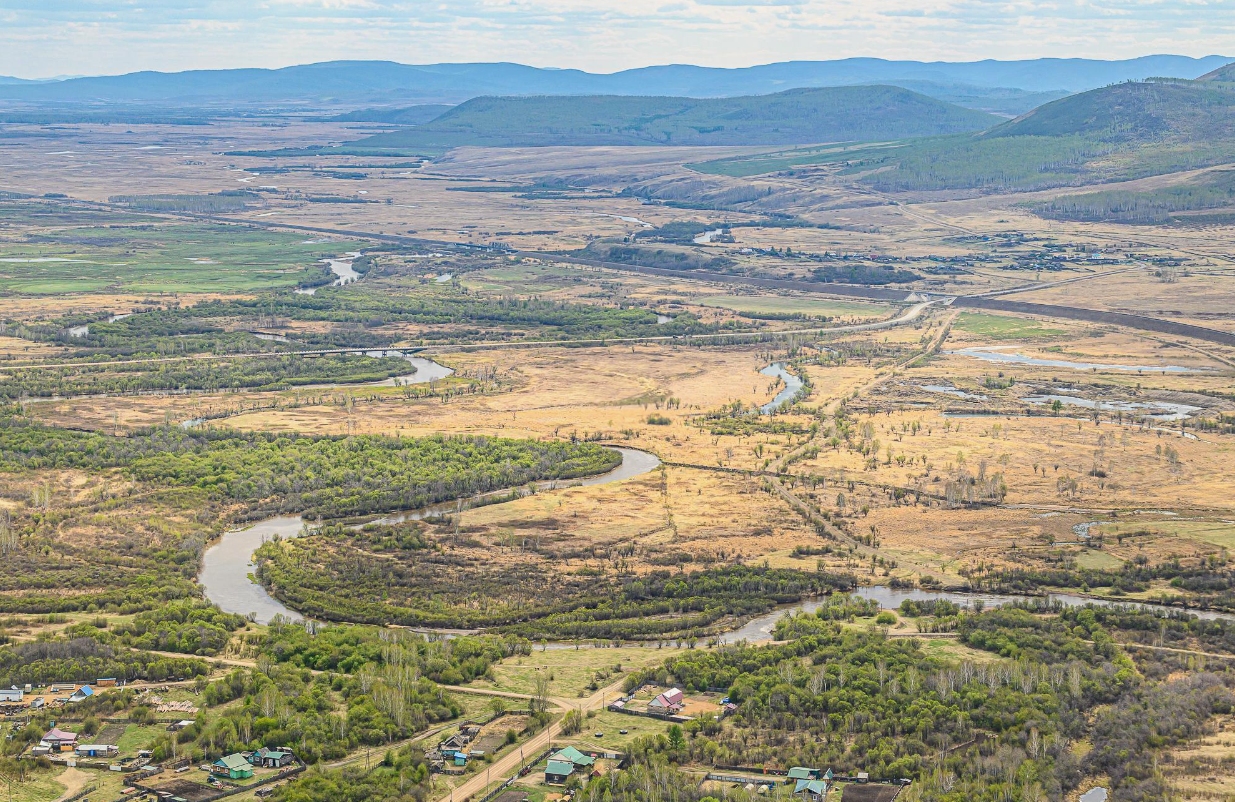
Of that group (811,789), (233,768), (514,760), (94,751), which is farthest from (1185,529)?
(94,751)

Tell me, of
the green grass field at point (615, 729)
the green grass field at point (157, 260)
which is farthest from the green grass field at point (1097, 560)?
the green grass field at point (157, 260)

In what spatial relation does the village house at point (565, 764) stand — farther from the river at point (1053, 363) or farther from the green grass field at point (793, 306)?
the green grass field at point (793, 306)

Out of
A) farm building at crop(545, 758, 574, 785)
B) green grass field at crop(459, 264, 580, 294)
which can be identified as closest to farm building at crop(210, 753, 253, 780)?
farm building at crop(545, 758, 574, 785)

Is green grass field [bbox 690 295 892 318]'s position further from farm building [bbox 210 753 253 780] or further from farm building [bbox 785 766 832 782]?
farm building [bbox 210 753 253 780]

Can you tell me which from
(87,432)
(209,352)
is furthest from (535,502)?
(209,352)

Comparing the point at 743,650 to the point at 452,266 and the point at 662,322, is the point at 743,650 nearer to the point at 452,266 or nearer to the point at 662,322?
the point at 662,322

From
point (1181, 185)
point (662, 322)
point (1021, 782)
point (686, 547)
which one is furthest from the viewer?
point (1181, 185)
